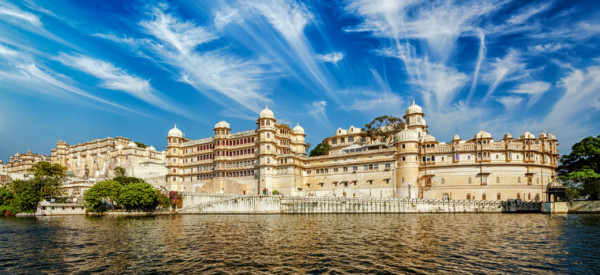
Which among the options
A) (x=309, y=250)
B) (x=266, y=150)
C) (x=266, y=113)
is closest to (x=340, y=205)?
(x=266, y=150)

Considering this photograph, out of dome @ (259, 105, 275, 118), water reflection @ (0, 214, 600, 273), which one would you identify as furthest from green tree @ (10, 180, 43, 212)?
dome @ (259, 105, 275, 118)

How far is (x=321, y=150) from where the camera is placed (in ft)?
314

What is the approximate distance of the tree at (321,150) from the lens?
95.0 meters

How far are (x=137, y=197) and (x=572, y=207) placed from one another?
242ft

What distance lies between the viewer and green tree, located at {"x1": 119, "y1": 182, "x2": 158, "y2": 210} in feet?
225

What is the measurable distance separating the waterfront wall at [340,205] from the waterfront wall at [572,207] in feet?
11.6

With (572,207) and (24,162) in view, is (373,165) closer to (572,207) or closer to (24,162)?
(572,207)

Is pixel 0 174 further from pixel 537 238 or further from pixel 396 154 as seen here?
pixel 537 238

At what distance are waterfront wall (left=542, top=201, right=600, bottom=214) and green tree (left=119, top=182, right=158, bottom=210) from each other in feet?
225

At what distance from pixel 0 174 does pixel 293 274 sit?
4675 inches

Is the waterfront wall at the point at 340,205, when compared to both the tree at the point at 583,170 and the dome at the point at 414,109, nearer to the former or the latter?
the tree at the point at 583,170

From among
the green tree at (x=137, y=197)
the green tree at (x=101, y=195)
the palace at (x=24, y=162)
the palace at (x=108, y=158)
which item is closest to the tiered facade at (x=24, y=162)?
the palace at (x=24, y=162)

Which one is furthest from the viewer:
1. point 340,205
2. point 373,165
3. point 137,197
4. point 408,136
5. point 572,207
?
point 373,165

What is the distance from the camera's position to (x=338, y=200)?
65938 millimetres
